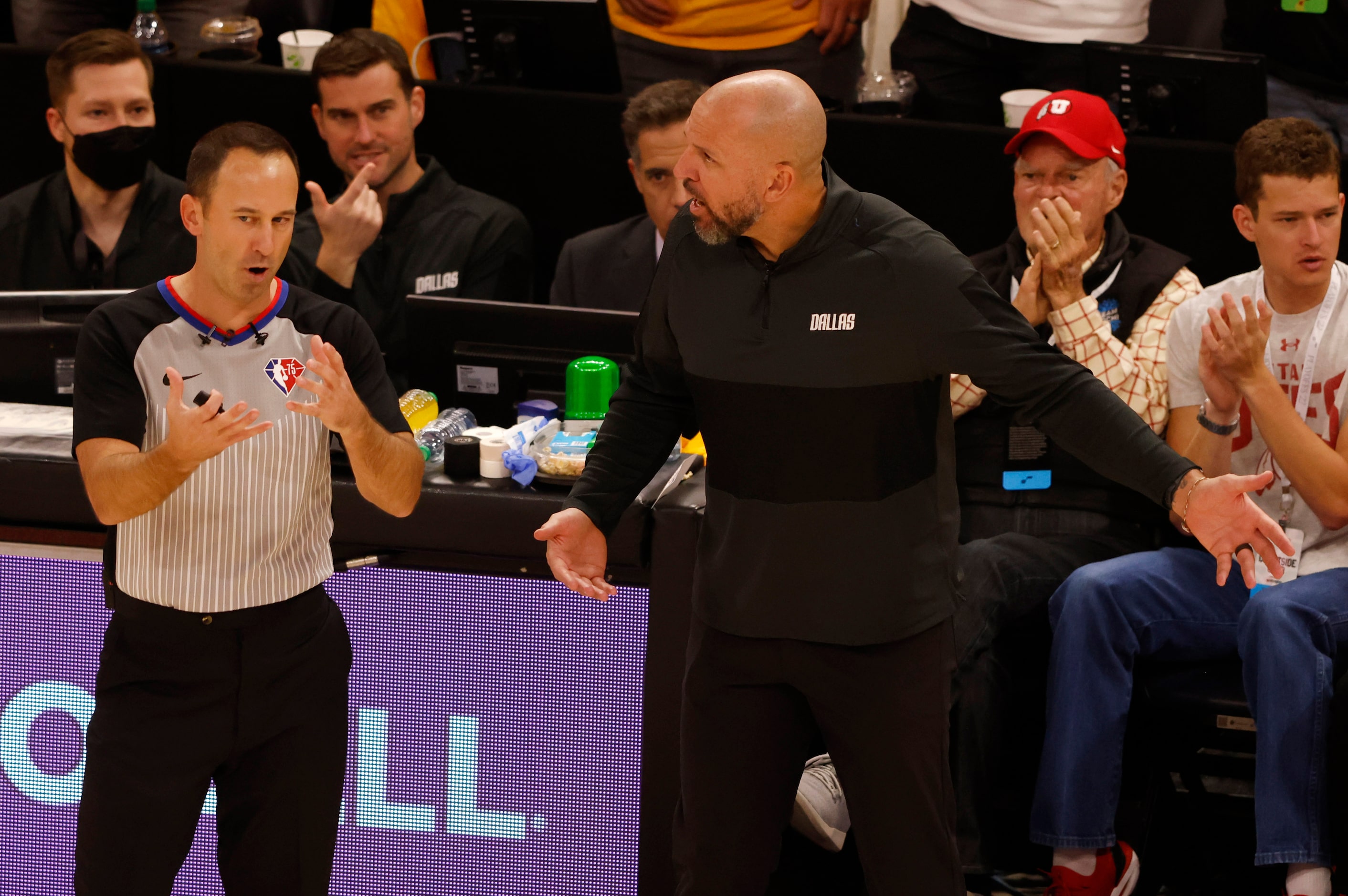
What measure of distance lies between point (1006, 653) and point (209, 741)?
1.90 m

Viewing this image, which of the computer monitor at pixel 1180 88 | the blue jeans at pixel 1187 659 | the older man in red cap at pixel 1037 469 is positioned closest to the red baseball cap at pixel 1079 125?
the older man in red cap at pixel 1037 469

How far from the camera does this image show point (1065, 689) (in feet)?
11.2

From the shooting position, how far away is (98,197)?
473 cm

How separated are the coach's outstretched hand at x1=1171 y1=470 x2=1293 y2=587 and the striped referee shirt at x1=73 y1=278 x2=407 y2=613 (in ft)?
4.65

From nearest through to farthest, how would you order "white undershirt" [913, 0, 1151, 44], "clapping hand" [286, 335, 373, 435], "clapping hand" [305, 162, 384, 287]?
"clapping hand" [286, 335, 373, 435]
"clapping hand" [305, 162, 384, 287]
"white undershirt" [913, 0, 1151, 44]

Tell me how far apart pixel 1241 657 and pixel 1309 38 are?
7.96 ft

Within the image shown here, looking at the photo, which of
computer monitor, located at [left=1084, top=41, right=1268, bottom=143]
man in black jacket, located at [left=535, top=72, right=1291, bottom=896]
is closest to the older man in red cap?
computer monitor, located at [left=1084, top=41, right=1268, bottom=143]

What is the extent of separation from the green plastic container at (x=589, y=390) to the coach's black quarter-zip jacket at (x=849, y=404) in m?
0.73

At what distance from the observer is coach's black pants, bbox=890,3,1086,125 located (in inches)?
198

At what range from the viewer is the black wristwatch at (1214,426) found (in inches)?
133

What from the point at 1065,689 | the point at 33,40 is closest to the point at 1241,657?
the point at 1065,689

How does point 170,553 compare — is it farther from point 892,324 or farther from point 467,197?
point 467,197

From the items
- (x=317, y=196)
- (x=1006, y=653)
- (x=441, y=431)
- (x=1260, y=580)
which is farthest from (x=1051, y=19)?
(x=441, y=431)

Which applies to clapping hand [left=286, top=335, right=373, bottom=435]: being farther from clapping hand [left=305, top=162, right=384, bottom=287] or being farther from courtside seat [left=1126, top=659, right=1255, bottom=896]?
courtside seat [left=1126, top=659, right=1255, bottom=896]
